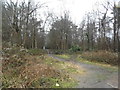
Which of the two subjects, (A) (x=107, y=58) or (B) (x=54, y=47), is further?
(B) (x=54, y=47)

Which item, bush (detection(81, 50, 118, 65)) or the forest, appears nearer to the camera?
the forest

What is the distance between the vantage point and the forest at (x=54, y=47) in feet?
18.3

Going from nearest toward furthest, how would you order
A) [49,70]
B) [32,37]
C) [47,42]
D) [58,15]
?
[49,70], [32,37], [58,15], [47,42]

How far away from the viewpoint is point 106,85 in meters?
5.23

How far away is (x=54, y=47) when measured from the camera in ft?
95.0

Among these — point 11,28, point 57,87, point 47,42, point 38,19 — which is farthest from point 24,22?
point 57,87

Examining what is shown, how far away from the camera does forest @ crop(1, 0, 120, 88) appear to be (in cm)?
558

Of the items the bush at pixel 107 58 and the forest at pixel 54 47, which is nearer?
the forest at pixel 54 47

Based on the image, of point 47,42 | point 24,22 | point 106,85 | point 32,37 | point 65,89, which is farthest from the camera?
point 47,42

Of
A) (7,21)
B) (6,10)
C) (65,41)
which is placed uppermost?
(6,10)

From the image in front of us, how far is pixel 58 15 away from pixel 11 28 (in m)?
14.3

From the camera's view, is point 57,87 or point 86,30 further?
point 86,30

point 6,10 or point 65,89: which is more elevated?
point 6,10

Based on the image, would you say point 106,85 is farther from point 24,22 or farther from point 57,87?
point 24,22
